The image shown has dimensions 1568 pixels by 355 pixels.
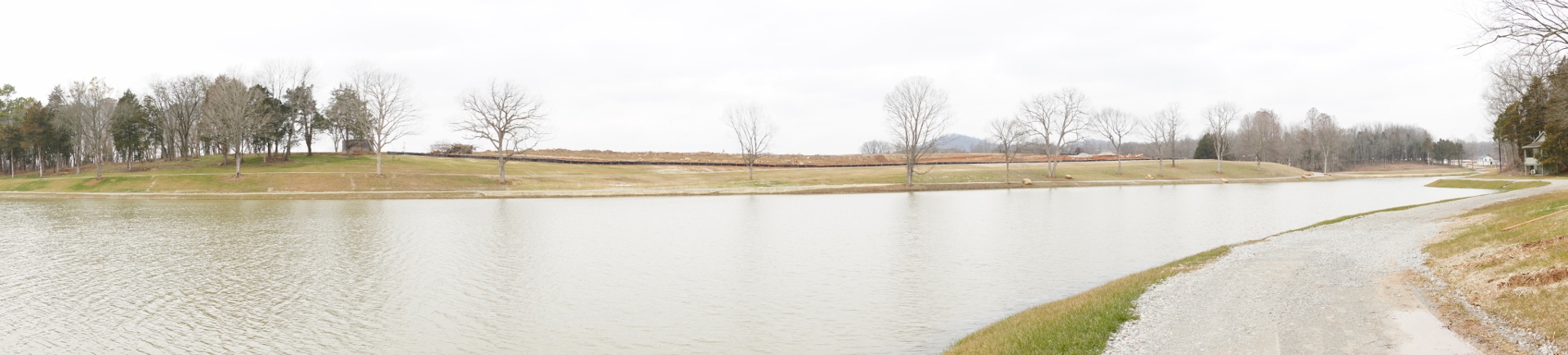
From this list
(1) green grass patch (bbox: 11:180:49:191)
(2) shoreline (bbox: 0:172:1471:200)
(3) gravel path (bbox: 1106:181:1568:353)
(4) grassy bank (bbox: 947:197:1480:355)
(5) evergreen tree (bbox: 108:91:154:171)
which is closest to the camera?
(3) gravel path (bbox: 1106:181:1568:353)

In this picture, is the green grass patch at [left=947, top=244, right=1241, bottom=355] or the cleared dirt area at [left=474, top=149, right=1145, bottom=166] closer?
the green grass patch at [left=947, top=244, right=1241, bottom=355]

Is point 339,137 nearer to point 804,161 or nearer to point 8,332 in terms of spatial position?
point 804,161

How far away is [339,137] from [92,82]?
2929 cm

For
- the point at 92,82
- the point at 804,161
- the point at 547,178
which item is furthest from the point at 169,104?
the point at 804,161

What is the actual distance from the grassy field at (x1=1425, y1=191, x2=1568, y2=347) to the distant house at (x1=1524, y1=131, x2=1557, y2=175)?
5513cm

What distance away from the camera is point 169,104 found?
79.6m

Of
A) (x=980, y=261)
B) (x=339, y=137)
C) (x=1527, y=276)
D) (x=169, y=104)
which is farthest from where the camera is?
(x=339, y=137)

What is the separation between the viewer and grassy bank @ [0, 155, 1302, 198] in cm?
5944

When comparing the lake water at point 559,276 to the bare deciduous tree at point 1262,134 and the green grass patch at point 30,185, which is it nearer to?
the green grass patch at point 30,185

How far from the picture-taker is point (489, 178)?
215 feet

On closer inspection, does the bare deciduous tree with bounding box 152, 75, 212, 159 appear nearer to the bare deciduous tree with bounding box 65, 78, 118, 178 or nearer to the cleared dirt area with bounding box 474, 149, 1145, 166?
the bare deciduous tree with bounding box 65, 78, 118, 178

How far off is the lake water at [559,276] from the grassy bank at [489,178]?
878 inches

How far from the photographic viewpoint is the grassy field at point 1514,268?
916 cm

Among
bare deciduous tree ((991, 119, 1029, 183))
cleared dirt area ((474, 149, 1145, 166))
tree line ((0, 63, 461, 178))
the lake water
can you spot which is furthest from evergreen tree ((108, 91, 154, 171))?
bare deciduous tree ((991, 119, 1029, 183))
